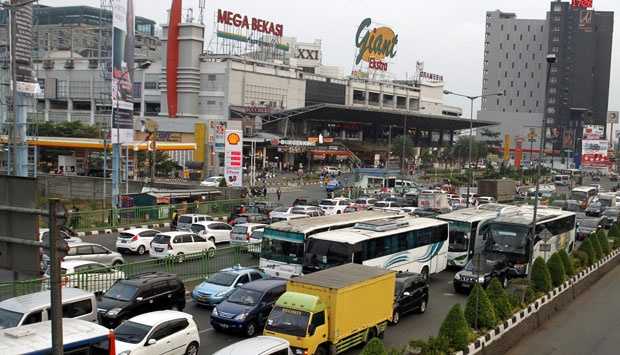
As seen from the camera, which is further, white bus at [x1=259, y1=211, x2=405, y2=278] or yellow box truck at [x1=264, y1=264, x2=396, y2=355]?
white bus at [x1=259, y1=211, x2=405, y2=278]

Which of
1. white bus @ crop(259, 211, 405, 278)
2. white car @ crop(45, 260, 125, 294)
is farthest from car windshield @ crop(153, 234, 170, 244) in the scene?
white car @ crop(45, 260, 125, 294)

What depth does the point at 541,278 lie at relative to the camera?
803 inches

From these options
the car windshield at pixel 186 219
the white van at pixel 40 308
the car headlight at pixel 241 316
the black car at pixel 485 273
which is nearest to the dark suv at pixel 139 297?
the white van at pixel 40 308

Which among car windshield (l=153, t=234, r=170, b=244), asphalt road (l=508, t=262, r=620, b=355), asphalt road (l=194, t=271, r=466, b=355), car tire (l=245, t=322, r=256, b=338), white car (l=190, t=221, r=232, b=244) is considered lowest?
asphalt road (l=508, t=262, r=620, b=355)

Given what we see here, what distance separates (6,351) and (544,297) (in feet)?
50.9

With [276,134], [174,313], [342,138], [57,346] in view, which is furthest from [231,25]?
[57,346]

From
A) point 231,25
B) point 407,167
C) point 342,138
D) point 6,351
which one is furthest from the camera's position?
point 342,138

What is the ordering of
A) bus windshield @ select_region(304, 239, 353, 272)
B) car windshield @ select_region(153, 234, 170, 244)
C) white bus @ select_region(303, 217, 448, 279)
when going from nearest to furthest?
bus windshield @ select_region(304, 239, 353, 272) → white bus @ select_region(303, 217, 448, 279) → car windshield @ select_region(153, 234, 170, 244)

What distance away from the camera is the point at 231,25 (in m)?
81.6

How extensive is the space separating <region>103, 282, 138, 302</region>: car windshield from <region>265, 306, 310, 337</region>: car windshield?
405cm

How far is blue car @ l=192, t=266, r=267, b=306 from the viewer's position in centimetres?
1827

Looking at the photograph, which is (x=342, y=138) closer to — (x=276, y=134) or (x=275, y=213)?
(x=276, y=134)

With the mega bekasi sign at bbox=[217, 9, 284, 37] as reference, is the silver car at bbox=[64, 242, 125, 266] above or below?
below

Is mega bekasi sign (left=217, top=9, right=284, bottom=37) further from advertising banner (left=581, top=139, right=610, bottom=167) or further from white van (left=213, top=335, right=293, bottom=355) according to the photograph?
white van (left=213, top=335, right=293, bottom=355)
